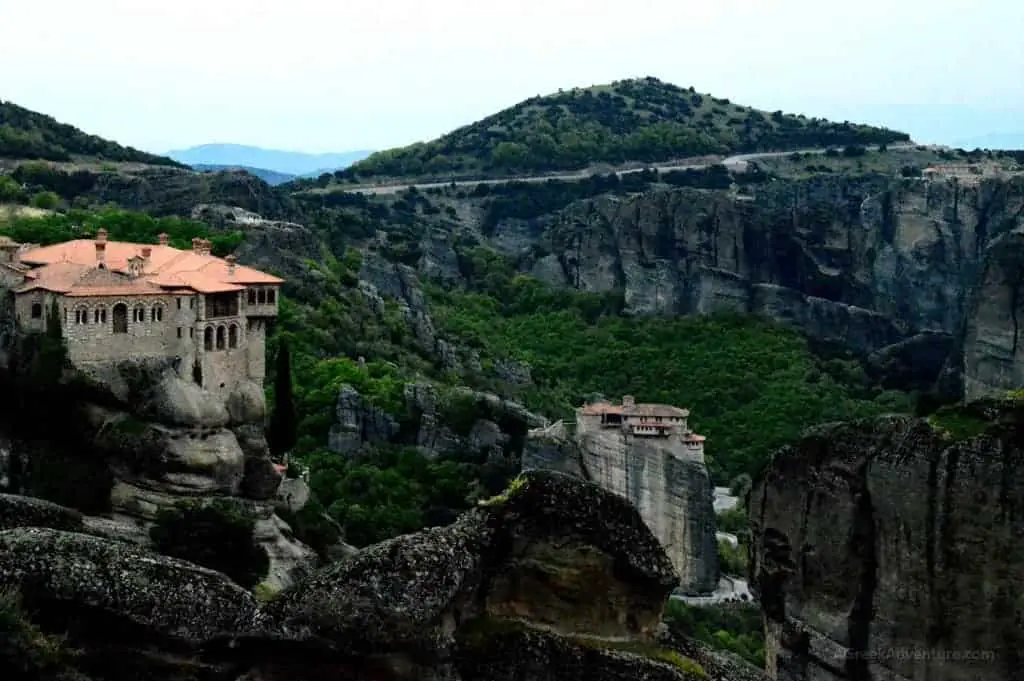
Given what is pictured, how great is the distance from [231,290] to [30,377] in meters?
5.47

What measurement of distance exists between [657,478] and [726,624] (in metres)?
8.73

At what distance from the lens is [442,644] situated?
1382cm

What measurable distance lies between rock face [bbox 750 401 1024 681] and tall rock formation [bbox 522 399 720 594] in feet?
127

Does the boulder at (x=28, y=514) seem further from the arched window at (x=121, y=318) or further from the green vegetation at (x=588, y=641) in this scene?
the arched window at (x=121, y=318)

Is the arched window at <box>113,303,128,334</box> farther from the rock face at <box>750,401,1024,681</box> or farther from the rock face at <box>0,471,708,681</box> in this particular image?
the rock face at <box>0,471,708,681</box>

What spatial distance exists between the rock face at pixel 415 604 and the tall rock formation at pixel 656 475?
44.6 meters

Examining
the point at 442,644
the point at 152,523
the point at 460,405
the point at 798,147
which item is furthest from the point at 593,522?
the point at 798,147

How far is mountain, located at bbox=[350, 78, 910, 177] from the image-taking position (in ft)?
502

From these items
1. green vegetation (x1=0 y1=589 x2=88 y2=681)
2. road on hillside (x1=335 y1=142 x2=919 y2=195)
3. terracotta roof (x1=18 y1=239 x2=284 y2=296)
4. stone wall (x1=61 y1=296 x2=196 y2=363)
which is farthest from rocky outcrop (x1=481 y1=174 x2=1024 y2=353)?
green vegetation (x1=0 y1=589 x2=88 y2=681)

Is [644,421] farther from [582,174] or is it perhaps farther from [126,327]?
[582,174]

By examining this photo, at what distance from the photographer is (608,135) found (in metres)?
159

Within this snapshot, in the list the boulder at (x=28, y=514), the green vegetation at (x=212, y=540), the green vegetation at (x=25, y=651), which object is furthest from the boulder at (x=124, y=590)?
the green vegetation at (x=212, y=540)

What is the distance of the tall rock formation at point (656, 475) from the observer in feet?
196

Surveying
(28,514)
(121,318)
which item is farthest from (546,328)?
(28,514)
